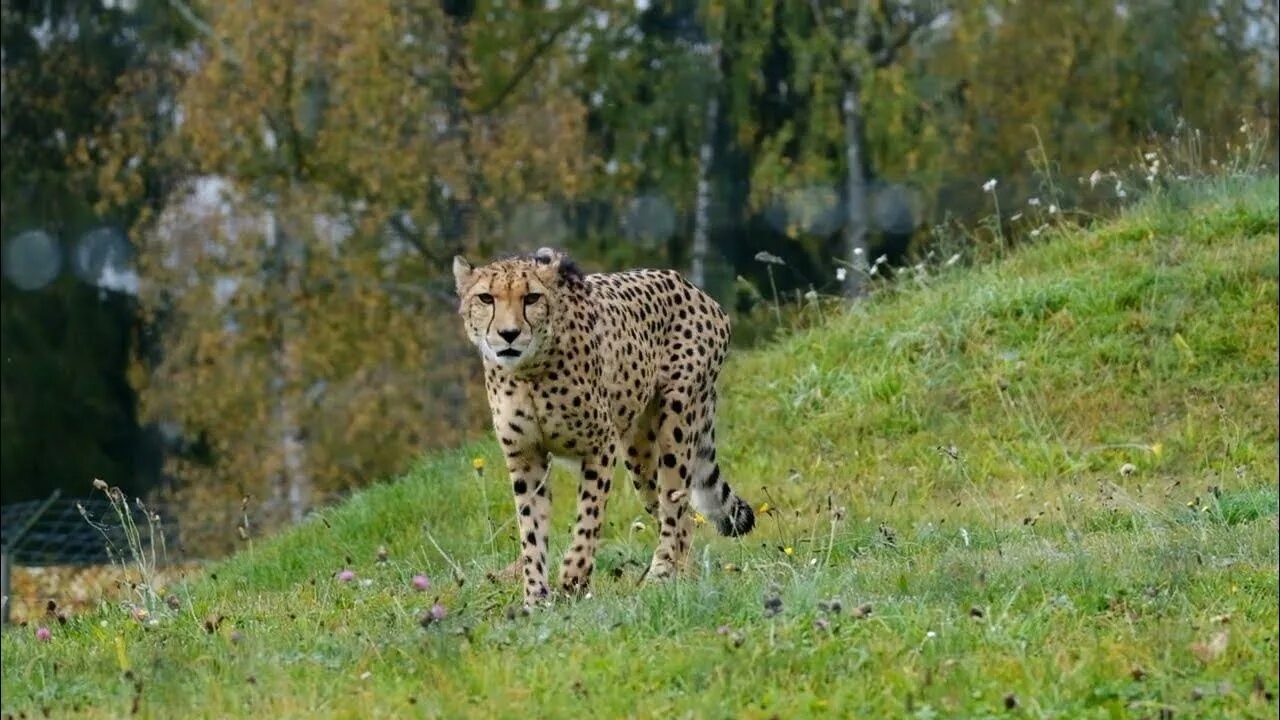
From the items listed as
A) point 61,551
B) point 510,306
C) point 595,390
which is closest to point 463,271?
point 510,306

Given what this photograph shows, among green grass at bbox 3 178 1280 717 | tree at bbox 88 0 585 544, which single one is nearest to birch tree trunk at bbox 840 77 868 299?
tree at bbox 88 0 585 544

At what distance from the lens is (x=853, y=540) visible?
20.5 feet

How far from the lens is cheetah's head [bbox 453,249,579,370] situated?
17.0 feet

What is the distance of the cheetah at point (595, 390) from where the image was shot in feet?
17.4

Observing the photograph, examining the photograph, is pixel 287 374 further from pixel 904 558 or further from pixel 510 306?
pixel 510 306

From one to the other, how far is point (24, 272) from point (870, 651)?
581 inches

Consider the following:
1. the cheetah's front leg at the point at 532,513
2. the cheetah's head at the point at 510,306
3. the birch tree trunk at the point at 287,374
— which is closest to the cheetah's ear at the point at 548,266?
the cheetah's head at the point at 510,306

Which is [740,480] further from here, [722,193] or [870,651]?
[722,193]

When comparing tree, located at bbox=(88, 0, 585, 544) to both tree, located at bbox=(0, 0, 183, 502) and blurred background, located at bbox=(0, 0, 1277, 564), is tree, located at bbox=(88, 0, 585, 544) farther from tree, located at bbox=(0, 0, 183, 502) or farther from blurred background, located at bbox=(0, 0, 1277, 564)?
tree, located at bbox=(0, 0, 183, 502)

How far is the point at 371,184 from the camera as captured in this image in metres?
17.4

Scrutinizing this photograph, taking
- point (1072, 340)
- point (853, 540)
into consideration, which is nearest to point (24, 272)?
point (1072, 340)

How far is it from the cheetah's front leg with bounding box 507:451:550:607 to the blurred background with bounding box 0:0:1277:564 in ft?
36.1

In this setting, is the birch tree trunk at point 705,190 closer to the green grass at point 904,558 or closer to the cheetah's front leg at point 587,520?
the green grass at point 904,558

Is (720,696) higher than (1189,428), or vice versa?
(720,696)
